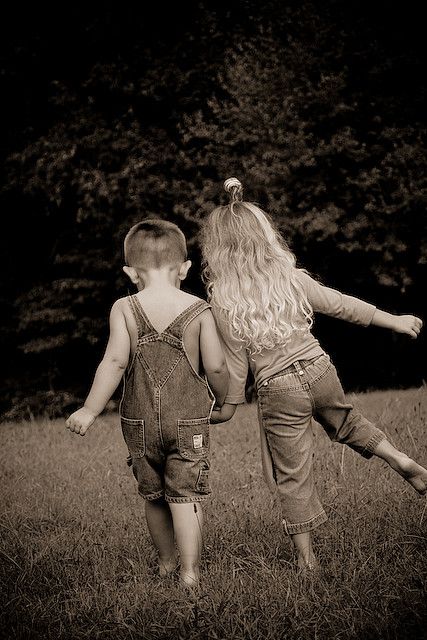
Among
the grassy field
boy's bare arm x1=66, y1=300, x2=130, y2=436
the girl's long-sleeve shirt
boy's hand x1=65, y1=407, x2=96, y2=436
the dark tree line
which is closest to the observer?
the grassy field

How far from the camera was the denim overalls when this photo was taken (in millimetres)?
3430

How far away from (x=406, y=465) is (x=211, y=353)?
1.01m

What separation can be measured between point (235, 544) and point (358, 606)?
1.06 meters

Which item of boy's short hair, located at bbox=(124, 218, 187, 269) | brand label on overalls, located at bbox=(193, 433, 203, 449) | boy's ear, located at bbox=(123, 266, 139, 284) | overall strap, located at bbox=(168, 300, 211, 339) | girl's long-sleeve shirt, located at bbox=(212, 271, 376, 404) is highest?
boy's short hair, located at bbox=(124, 218, 187, 269)

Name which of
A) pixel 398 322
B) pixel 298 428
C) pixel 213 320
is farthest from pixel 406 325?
pixel 213 320

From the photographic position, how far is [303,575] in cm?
341

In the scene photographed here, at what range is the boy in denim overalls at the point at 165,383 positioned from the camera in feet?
11.3

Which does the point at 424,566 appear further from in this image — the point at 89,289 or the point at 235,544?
the point at 89,289

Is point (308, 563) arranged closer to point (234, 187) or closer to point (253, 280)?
point (253, 280)

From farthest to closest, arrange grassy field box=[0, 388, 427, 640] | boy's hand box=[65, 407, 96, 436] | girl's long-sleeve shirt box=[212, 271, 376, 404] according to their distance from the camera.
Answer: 1. girl's long-sleeve shirt box=[212, 271, 376, 404]
2. boy's hand box=[65, 407, 96, 436]
3. grassy field box=[0, 388, 427, 640]

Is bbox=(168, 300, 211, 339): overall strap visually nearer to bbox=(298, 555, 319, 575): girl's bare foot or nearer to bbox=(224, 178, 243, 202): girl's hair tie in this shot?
bbox=(224, 178, 243, 202): girl's hair tie

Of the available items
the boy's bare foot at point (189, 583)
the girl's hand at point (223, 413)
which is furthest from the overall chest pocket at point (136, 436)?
the boy's bare foot at point (189, 583)

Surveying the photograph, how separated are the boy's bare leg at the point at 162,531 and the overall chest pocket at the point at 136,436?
0.27 m

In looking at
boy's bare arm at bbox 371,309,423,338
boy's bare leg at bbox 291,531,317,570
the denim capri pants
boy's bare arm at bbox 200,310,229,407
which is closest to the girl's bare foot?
boy's bare leg at bbox 291,531,317,570
